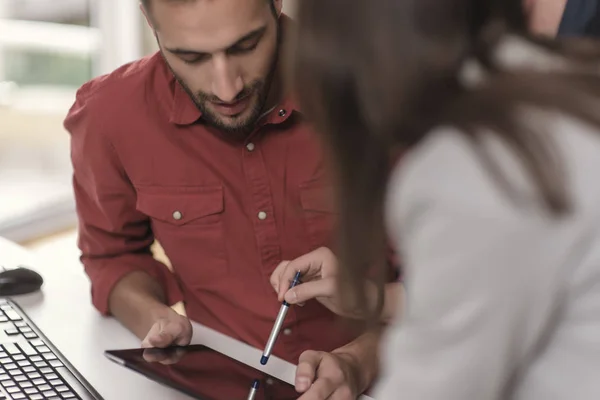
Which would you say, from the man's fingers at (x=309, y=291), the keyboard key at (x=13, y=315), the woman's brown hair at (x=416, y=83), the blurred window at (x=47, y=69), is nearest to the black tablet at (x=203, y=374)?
the man's fingers at (x=309, y=291)

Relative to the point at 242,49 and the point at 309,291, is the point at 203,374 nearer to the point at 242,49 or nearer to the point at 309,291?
the point at 309,291

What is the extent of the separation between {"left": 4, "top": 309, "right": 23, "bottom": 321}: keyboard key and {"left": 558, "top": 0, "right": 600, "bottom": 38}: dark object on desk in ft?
3.02

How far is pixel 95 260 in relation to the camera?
4.82 feet

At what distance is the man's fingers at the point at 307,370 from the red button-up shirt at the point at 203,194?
28cm

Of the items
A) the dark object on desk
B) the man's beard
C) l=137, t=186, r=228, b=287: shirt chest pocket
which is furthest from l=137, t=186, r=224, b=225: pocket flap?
the dark object on desk

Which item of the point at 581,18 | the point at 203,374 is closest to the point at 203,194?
the point at 203,374

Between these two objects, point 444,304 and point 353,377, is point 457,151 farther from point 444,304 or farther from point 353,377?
point 353,377

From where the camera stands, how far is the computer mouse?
1.40 m

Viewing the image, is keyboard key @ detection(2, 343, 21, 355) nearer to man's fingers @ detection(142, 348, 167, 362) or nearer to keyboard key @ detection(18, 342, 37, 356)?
keyboard key @ detection(18, 342, 37, 356)

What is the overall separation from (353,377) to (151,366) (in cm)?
27

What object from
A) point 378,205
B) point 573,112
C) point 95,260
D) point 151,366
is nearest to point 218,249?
point 95,260

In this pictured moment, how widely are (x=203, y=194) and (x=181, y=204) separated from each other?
0.04 metres

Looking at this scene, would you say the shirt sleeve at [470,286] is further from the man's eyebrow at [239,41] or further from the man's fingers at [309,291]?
the man's eyebrow at [239,41]

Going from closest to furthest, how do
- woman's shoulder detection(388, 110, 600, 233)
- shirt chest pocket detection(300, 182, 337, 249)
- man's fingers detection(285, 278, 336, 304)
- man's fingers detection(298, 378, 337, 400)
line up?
woman's shoulder detection(388, 110, 600, 233)
man's fingers detection(298, 378, 337, 400)
man's fingers detection(285, 278, 336, 304)
shirt chest pocket detection(300, 182, 337, 249)
